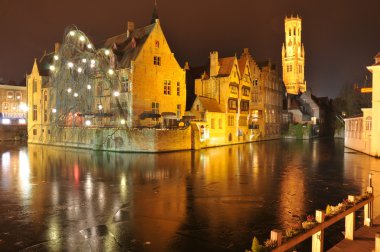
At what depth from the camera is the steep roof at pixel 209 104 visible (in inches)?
2274

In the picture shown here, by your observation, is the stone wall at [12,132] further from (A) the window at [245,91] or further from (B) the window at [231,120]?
(A) the window at [245,91]

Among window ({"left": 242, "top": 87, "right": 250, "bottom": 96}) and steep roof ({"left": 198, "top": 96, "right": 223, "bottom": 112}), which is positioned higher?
window ({"left": 242, "top": 87, "right": 250, "bottom": 96})

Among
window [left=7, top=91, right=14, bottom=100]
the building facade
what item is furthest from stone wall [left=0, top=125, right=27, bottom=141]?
the building facade

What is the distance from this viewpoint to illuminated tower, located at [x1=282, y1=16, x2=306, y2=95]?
503 ft

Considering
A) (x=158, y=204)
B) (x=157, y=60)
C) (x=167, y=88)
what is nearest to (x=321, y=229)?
(x=158, y=204)

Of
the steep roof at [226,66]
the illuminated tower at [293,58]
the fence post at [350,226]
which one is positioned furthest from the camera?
the illuminated tower at [293,58]

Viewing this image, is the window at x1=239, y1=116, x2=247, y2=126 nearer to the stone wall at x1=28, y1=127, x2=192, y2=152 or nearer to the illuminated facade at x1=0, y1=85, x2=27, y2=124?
the stone wall at x1=28, y1=127, x2=192, y2=152

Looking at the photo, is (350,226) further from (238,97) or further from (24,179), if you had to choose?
(238,97)

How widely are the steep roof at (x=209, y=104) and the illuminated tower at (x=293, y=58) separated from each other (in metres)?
96.2

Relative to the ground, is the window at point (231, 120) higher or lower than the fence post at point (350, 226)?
higher

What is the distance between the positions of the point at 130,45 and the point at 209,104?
16.6 meters

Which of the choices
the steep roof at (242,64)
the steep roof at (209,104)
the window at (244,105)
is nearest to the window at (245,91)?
the window at (244,105)

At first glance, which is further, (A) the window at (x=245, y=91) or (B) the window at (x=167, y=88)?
(A) the window at (x=245, y=91)

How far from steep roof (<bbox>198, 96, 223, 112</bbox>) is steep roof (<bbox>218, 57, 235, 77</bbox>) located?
573 cm
